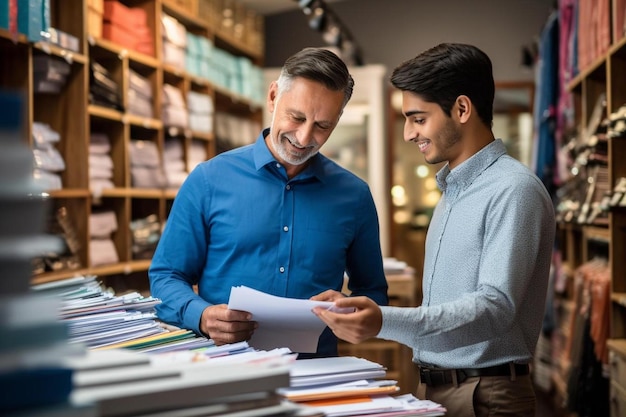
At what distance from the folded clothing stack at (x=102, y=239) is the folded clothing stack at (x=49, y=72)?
2.74ft

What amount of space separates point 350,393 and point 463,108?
2.82 ft

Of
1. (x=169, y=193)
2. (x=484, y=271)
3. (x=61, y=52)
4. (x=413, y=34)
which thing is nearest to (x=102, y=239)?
(x=169, y=193)

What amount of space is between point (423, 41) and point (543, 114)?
10.1 feet

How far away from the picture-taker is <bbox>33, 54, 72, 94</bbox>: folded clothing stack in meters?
4.54

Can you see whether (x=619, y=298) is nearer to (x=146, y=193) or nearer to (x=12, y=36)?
(x=12, y=36)

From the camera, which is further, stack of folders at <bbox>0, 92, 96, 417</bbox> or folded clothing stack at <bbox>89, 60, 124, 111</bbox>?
folded clothing stack at <bbox>89, 60, 124, 111</bbox>

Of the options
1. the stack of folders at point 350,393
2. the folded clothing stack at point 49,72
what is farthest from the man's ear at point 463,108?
the folded clothing stack at point 49,72

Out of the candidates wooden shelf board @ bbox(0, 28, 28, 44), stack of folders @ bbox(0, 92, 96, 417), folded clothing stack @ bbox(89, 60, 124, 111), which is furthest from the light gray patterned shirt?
folded clothing stack @ bbox(89, 60, 124, 111)

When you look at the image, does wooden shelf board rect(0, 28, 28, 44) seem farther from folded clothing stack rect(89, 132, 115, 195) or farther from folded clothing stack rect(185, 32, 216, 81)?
folded clothing stack rect(185, 32, 216, 81)

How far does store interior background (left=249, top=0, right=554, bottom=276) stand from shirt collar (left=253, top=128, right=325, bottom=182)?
6.83 metres

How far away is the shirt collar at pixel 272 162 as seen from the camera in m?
2.38

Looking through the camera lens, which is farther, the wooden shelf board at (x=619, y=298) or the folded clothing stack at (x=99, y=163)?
the folded clothing stack at (x=99, y=163)

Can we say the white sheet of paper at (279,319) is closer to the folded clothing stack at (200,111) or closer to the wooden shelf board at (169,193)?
the wooden shelf board at (169,193)

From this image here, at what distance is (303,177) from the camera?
93.8 inches
